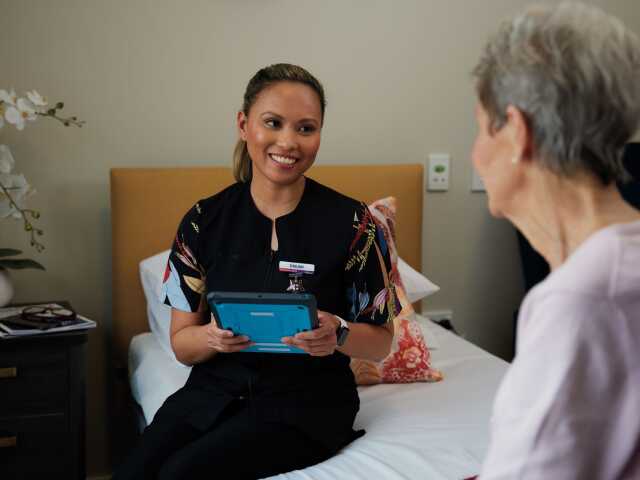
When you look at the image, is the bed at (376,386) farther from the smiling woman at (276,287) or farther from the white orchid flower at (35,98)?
the white orchid flower at (35,98)

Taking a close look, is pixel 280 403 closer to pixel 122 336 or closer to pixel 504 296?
pixel 122 336

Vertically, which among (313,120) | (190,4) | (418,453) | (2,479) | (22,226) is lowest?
(2,479)

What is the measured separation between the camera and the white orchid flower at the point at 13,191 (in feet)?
7.25

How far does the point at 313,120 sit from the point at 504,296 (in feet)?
5.26

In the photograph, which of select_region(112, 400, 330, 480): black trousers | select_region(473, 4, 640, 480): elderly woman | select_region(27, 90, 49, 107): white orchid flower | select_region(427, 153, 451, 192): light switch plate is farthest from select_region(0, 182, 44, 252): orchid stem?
select_region(473, 4, 640, 480): elderly woman

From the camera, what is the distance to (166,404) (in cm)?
173

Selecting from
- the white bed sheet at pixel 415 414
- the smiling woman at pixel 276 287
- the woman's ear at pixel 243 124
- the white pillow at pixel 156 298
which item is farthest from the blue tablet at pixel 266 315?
the white pillow at pixel 156 298

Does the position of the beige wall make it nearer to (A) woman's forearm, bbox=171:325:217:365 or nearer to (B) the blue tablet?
(A) woman's forearm, bbox=171:325:217:365

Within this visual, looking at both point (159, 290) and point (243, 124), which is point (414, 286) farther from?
point (243, 124)

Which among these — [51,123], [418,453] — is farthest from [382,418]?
[51,123]

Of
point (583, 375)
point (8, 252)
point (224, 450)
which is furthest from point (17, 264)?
point (583, 375)

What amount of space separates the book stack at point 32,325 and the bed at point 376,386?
220 mm

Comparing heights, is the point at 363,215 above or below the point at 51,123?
below

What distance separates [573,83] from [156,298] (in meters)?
1.61
